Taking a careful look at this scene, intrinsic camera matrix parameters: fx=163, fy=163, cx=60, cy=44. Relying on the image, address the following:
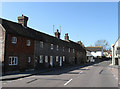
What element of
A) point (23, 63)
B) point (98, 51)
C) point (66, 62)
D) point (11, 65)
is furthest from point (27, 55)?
point (98, 51)

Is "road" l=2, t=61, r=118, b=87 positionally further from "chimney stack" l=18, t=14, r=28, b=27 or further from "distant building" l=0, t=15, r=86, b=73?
"chimney stack" l=18, t=14, r=28, b=27

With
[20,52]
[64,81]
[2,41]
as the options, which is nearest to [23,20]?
[20,52]

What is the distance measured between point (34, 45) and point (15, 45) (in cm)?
526

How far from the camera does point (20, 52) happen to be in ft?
79.6

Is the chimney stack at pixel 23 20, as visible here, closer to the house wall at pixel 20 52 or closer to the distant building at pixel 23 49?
the distant building at pixel 23 49

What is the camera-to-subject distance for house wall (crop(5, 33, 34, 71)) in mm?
22017

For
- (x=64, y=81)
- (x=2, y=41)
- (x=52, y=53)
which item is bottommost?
(x=64, y=81)

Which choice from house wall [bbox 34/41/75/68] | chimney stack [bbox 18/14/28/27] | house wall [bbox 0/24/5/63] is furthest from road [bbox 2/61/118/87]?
chimney stack [bbox 18/14/28/27]

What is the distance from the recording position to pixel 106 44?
103 m

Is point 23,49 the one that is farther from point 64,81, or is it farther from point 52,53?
point 64,81

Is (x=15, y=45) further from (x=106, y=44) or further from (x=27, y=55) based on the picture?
(x=106, y=44)

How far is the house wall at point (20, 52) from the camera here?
22.0 metres

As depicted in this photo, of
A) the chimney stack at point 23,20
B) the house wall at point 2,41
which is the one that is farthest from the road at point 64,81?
the chimney stack at point 23,20

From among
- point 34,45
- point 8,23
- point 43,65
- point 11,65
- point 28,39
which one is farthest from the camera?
point 43,65
